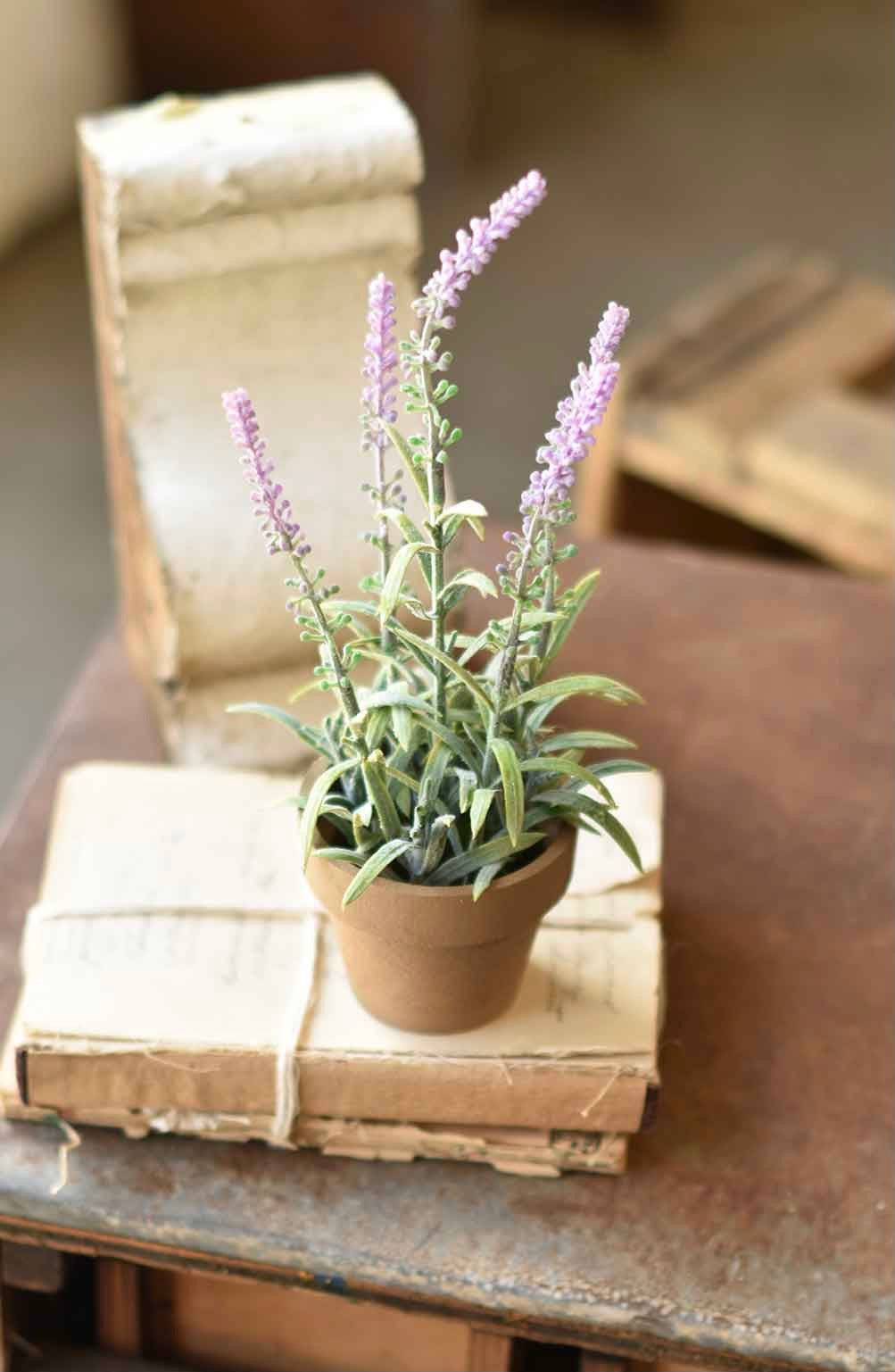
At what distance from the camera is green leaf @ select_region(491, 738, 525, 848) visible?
2.78 ft

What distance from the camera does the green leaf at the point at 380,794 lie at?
881 mm

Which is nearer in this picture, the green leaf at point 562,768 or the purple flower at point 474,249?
the purple flower at point 474,249

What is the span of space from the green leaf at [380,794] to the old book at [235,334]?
1.21 feet

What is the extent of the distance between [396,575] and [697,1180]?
17.0 inches

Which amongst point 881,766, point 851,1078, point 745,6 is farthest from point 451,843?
point 745,6

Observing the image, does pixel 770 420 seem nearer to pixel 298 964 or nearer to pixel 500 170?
pixel 298 964

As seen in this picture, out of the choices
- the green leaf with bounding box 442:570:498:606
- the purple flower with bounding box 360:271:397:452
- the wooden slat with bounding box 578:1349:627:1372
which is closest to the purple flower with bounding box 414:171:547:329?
the purple flower with bounding box 360:271:397:452

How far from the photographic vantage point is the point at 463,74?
3.52m

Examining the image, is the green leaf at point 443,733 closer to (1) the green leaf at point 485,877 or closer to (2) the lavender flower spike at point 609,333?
(1) the green leaf at point 485,877

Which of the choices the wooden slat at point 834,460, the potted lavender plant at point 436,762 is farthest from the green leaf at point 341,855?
the wooden slat at point 834,460

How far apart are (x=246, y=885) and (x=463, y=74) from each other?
111 inches

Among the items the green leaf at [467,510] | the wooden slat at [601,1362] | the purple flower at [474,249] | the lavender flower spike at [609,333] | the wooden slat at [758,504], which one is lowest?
the wooden slat at [601,1362]

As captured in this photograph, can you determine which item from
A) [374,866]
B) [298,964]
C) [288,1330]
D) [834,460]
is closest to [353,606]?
[374,866]

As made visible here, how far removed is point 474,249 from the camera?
0.74 m
